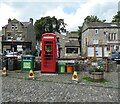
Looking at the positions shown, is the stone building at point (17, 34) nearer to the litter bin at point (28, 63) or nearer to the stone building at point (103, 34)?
the stone building at point (103, 34)

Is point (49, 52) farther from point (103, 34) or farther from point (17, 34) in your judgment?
point (17, 34)

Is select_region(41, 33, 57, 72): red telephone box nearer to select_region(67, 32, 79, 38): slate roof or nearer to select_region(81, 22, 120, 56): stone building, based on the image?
select_region(81, 22, 120, 56): stone building

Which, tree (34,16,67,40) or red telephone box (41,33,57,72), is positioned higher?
tree (34,16,67,40)

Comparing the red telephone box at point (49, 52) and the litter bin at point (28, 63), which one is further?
the litter bin at point (28, 63)

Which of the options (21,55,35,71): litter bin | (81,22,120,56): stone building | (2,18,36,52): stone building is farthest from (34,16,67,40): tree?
(21,55,35,71): litter bin

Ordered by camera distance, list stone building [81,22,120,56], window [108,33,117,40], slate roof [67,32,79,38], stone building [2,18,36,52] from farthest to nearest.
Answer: slate roof [67,32,79,38] < stone building [2,18,36,52] < window [108,33,117,40] < stone building [81,22,120,56]

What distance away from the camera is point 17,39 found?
5638cm

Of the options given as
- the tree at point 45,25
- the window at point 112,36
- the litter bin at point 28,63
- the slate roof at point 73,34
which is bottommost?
the litter bin at point 28,63

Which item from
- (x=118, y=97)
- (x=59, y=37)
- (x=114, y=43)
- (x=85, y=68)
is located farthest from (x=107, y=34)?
(x=118, y=97)

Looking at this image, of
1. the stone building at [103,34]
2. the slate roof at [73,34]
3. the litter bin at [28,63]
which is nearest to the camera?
the litter bin at [28,63]

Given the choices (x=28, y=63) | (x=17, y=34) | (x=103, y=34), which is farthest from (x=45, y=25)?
(x=28, y=63)

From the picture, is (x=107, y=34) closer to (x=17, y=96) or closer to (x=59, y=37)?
(x=59, y=37)

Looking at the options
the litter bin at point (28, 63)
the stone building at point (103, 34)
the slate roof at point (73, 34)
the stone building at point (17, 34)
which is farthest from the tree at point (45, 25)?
the litter bin at point (28, 63)

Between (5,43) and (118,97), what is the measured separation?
4842 centimetres
